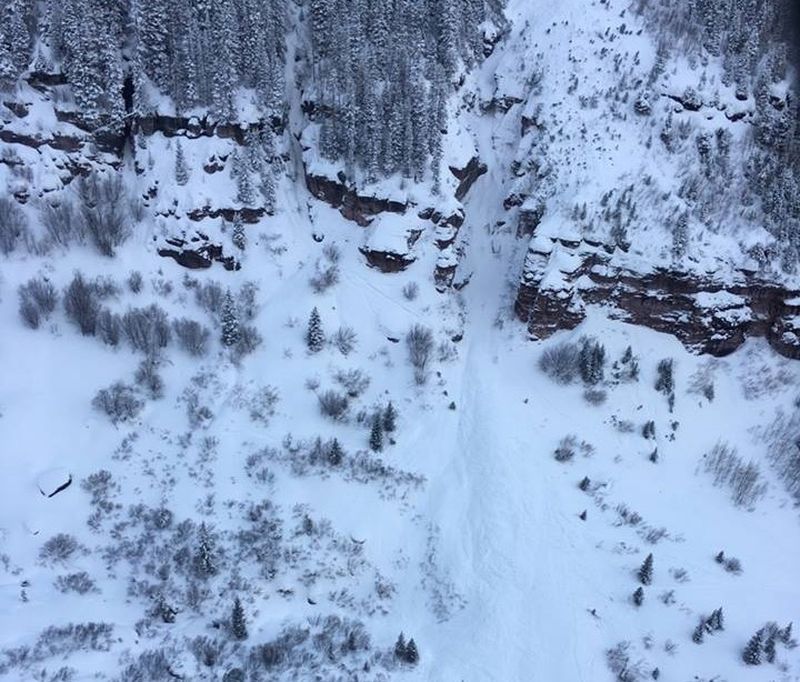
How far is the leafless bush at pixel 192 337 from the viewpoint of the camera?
41.3 meters

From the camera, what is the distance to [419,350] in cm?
4350

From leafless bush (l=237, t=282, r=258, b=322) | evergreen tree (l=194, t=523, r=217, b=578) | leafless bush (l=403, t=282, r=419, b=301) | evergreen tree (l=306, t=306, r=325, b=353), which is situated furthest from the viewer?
leafless bush (l=403, t=282, r=419, b=301)

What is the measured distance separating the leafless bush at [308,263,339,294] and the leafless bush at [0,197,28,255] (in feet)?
68.6

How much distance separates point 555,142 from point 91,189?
38527 mm

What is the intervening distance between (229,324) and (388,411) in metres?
12.9

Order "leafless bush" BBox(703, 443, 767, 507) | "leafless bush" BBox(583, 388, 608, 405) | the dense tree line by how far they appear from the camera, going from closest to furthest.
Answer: "leafless bush" BBox(703, 443, 767, 507) < "leafless bush" BBox(583, 388, 608, 405) < the dense tree line

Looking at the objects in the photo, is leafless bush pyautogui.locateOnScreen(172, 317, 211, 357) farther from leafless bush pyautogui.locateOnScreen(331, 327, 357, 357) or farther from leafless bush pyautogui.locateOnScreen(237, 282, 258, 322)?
leafless bush pyautogui.locateOnScreen(331, 327, 357, 357)

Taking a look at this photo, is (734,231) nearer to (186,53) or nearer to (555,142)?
(555,142)

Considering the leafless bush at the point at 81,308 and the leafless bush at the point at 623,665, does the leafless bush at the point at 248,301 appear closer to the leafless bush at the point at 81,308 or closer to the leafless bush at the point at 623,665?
the leafless bush at the point at 81,308

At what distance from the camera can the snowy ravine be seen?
29.2 m

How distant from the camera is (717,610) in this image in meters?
29.6

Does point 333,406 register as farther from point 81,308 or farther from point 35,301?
point 35,301

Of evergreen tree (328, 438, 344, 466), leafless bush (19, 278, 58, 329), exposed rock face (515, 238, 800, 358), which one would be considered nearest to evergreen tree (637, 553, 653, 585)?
evergreen tree (328, 438, 344, 466)

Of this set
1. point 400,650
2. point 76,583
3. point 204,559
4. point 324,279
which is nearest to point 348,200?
point 324,279
